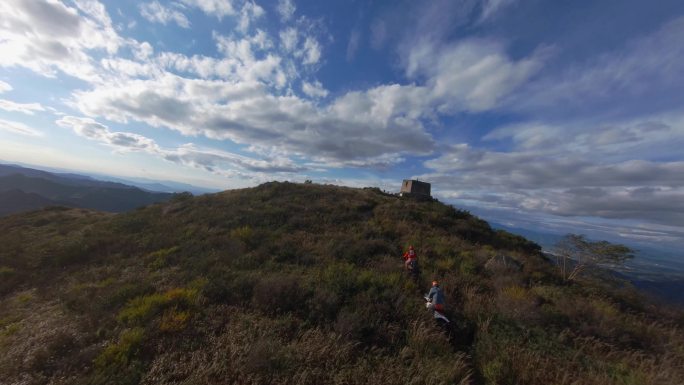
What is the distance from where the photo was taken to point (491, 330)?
246 inches

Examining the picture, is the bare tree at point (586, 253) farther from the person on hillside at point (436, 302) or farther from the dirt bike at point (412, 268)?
the person on hillside at point (436, 302)

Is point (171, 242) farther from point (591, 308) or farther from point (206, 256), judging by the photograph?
point (591, 308)

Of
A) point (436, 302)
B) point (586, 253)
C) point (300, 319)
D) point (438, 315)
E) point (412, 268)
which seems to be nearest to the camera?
point (300, 319)

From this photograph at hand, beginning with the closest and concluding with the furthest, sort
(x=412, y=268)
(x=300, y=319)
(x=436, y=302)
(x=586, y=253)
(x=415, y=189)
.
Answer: (x=300, y=319) < (x=436, y=302) < (x=412, y=268) < (x=586, y=253) < (x=415, y=189)

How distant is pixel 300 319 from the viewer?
625 centimetres

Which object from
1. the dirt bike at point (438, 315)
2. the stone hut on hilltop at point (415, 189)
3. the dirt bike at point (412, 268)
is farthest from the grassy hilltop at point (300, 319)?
the stone hut on hilltop at point (415, 189)

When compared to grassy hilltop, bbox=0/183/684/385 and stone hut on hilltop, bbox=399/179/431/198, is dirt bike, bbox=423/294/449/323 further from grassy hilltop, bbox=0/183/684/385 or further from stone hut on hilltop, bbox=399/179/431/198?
stone hut on hilltop, bbox=399/179/431/198

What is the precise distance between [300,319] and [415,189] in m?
29.9

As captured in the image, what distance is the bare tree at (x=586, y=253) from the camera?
12911 mm

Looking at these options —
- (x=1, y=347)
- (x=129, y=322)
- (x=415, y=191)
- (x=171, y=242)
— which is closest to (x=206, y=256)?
(x=171, y=242)

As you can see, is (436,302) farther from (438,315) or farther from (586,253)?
(586,253)

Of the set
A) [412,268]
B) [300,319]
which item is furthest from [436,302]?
[300,319]

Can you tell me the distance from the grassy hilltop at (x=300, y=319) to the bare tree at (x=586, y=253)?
95 cm

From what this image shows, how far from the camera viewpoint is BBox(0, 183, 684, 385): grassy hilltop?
4.67 m
